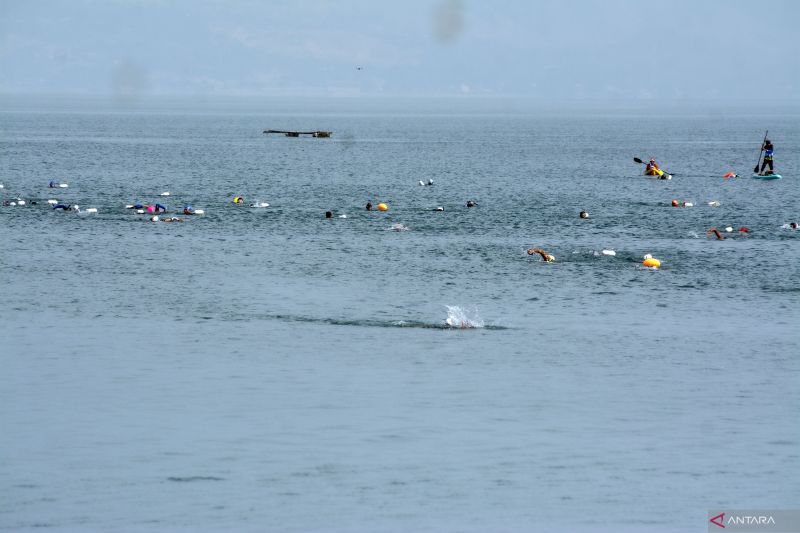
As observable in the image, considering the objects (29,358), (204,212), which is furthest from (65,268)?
(204,212)

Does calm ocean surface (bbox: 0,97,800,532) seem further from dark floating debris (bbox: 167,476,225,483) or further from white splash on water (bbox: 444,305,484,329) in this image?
white splash on water (bbox: 444,305,484,329)

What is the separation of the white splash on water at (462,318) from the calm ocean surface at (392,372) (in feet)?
0.91

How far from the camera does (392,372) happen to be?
1228 inches

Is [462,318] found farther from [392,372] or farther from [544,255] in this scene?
[544,255]

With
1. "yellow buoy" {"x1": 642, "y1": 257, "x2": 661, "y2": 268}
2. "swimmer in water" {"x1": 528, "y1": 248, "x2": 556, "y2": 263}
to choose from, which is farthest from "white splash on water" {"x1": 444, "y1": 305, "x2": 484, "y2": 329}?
"yellow buoy" {"x1": 642, "y1": 257, "x2": 661, "y2": 268}

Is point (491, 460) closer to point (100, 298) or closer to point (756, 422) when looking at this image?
point (756, 422)

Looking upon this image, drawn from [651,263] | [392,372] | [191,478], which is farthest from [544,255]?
[191,478]

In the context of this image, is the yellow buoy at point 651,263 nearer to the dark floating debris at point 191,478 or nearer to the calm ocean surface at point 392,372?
the calm ocean surface at point 392,372

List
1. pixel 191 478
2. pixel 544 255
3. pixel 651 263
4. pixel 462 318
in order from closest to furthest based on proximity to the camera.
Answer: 1. pixel 191 478
2. pixel 462 318
3. pixel 651 263
4. pixel 544 255

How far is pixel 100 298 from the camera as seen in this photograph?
41156mm

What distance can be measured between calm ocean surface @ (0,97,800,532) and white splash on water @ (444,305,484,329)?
10.9 inches

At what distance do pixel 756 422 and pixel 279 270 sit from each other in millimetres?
24854

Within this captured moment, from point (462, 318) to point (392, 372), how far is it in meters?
7.29

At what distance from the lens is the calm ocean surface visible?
22078 millimetres
